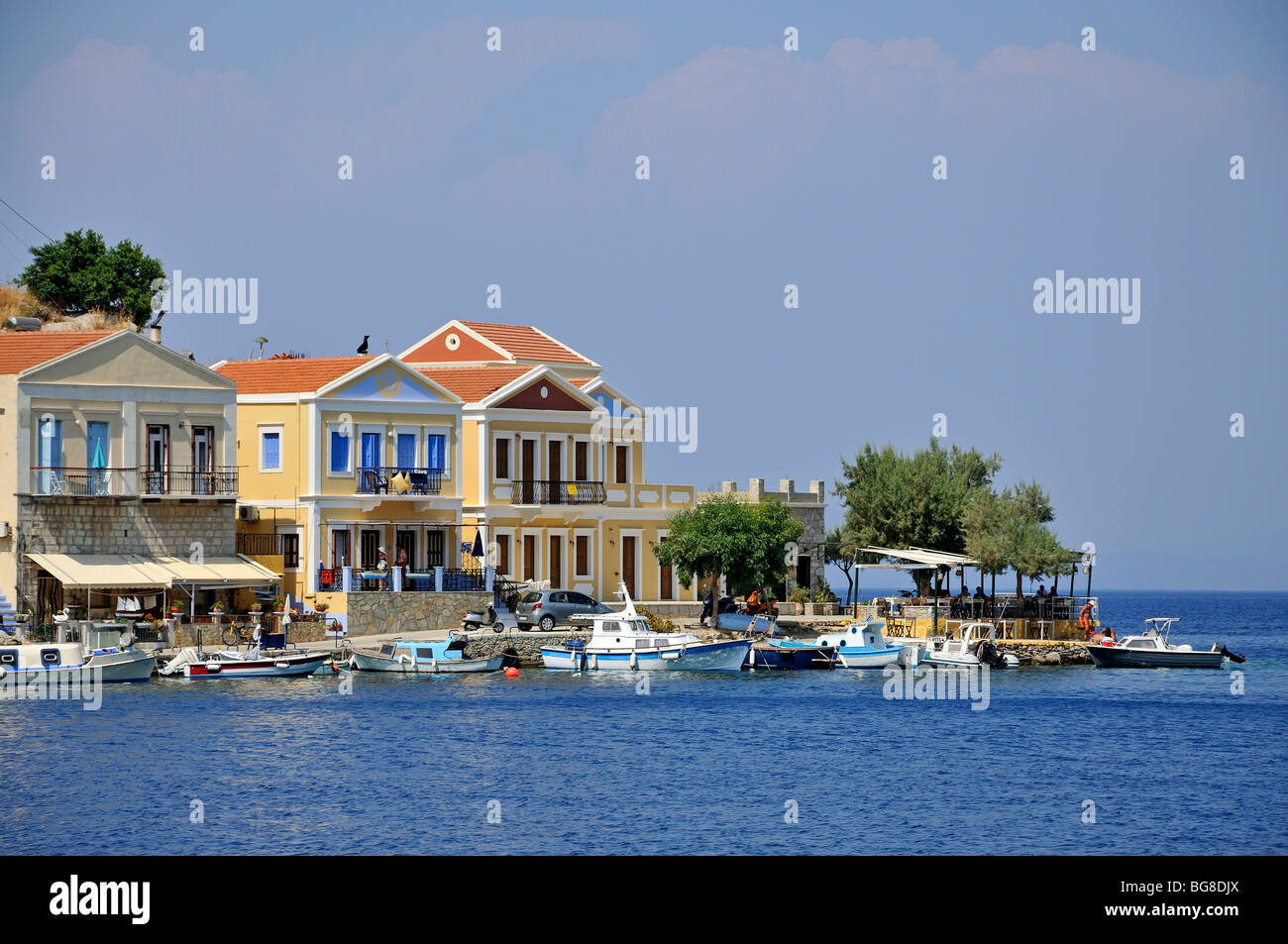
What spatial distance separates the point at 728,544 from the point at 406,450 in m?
12.2

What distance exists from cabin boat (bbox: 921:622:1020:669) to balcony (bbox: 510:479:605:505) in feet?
45.4

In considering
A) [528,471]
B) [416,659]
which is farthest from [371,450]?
[416,659]

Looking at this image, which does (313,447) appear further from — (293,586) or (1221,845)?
(1221,845)

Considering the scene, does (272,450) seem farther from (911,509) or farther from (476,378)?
(911,509)

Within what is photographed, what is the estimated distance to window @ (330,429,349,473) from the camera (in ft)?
185

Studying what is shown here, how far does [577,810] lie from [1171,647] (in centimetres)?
3889

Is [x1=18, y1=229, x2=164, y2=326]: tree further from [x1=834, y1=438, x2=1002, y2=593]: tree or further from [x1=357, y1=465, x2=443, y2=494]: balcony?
[x1=834, y1=438, x2=1002, y2=593]: tree

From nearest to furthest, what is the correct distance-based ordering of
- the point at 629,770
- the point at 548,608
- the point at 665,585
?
the point at 629,770, the point at 548,608, the point at 665,585

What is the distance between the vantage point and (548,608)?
5797cm

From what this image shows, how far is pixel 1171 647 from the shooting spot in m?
63.7

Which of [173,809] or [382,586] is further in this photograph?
[382,586]

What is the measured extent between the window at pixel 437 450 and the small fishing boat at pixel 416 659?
7939 mm
